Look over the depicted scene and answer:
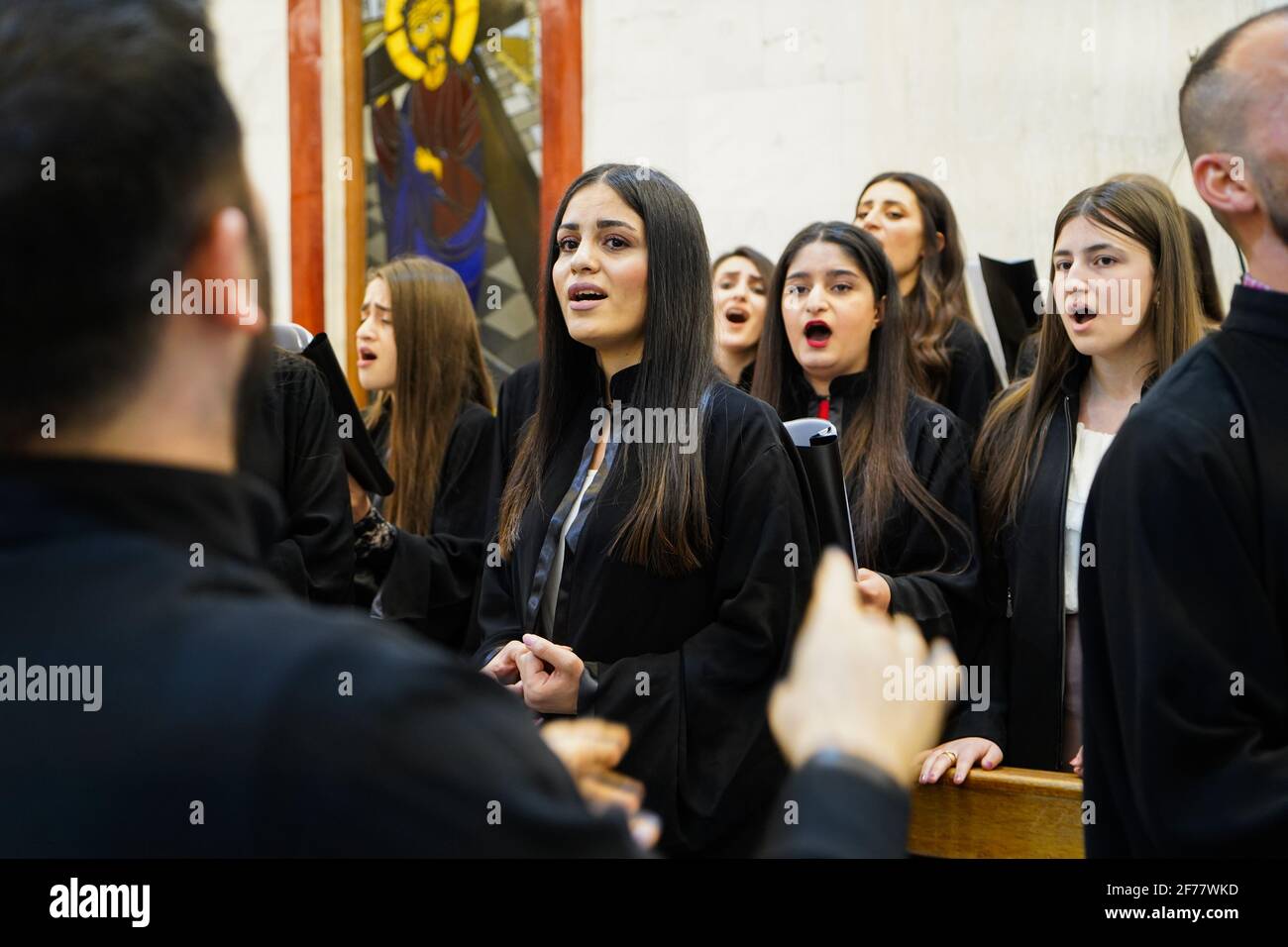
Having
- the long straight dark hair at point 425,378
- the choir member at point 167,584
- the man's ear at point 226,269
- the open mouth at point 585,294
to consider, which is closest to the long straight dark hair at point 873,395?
the open mouth at point 585,294

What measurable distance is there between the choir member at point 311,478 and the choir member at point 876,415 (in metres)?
1.32

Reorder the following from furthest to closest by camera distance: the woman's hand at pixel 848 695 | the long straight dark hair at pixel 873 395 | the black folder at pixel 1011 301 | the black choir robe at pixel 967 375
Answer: the black folder at pixel 1011 301
the black choir robe at pixel 967 375
the long straight dark hair at pixel 873 395
the woman's hand at pixel 848 695

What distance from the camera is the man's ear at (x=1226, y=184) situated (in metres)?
1.99

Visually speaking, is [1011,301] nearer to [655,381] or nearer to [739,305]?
[739,305]

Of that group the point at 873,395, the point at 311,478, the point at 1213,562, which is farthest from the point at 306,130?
the point at 1213,562

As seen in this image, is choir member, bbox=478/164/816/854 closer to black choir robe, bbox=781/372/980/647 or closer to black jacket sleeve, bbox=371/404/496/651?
black choir robe, bbox=781/372/980/647

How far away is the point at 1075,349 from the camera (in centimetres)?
382

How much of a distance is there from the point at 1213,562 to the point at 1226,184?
0.55 m

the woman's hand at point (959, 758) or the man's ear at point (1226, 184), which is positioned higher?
the man's ear at point (1226, 184)

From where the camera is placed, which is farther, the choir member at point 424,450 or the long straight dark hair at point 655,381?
the choir member at point 424,450

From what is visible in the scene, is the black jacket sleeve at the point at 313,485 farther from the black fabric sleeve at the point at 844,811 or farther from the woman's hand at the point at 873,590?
the black fabric sleeve at the point at 844,811
